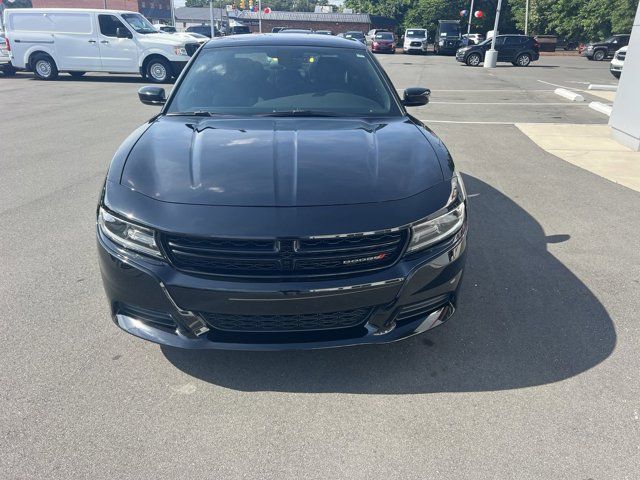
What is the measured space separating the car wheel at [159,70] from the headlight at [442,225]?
15153mm

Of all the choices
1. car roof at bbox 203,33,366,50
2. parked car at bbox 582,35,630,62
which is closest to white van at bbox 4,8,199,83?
car roof at bbox 203,33,366,50

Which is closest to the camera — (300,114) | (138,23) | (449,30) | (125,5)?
(300,114)

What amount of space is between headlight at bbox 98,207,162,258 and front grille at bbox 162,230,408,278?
8 cm

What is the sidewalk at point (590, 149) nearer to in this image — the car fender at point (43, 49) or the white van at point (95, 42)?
the white van at point (95, 42)

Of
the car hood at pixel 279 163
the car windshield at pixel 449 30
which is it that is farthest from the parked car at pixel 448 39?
the car hood at pixel 279 163

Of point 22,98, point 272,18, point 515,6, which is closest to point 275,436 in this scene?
point 22,98

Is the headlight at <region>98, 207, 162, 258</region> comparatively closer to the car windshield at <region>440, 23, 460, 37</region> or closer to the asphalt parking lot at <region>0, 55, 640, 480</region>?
the asphalt parking lot at <region>0, 55, 640, 480</region>

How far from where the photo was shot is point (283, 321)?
2.44 meters

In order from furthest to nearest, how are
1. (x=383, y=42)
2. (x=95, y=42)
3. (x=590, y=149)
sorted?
(x=383, y=42), (x=95, y=42), (x=590, y=149)

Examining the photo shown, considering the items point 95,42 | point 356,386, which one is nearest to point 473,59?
point 95,42

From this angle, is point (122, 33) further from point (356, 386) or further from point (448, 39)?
point (448, 39)

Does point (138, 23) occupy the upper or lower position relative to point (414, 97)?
upper

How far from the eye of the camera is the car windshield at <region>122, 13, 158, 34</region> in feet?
52.8

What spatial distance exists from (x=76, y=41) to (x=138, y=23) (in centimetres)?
207
